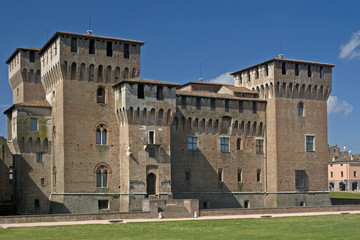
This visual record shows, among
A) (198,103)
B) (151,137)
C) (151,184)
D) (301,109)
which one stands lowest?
(151,184)

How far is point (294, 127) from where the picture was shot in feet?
196

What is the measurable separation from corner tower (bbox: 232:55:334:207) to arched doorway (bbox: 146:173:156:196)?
520 inches

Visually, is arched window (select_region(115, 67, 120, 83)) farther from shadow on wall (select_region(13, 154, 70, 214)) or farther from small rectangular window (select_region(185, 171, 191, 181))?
small rectangular window (select_region(185, 171, 191, 181))

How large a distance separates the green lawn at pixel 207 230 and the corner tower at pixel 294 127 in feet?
55.7

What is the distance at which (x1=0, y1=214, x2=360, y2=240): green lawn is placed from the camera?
102 feet

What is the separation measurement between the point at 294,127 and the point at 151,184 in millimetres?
16748

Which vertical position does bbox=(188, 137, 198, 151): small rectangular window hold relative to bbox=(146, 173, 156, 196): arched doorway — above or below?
above

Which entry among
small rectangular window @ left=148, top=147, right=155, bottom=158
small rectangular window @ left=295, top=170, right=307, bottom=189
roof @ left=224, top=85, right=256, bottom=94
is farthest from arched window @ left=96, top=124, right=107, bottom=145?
small rectangular window @ left=295, top=170, right=307, bottom=189

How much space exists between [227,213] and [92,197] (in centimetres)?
1164

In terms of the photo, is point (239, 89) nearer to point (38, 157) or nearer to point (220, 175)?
point (220, 175)

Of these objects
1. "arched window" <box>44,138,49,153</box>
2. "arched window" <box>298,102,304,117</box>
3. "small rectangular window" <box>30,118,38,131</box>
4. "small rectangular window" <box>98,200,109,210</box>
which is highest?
"arched window" <box>298,102,304,117</box>

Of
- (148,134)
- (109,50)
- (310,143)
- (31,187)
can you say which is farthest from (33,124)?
(310,143)

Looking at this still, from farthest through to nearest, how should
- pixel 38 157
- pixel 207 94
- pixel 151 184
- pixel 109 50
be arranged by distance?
1. pixel 207 94
2. pixel 109 50
3. pixel 38 157
4. pixel 151 184

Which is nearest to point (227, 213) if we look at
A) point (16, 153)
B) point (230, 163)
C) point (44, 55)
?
point (230, 163)
